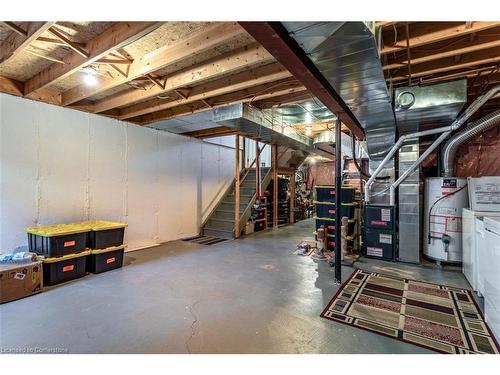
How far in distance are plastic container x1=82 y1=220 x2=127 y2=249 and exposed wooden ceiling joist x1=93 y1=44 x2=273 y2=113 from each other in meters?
1.93

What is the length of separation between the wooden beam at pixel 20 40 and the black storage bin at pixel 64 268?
7.50ft

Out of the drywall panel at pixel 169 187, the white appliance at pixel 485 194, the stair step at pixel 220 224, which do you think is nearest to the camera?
the white appliance at pixel 485 194

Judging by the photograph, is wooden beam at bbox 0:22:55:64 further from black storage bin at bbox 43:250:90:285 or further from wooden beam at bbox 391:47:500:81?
wooden beam at bbox 391:47:500:81

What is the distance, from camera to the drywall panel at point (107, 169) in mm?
4176

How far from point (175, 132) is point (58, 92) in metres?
2.25

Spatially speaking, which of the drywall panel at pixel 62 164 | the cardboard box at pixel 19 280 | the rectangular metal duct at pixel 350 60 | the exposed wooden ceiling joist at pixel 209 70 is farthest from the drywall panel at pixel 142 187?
the rectangular metal duct at pixel 350 60

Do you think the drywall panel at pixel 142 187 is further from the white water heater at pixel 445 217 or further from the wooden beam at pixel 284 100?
the white water heater at pixel 445 217

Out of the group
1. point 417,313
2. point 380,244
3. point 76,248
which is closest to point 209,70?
point 76,248

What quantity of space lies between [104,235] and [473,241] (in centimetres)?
490

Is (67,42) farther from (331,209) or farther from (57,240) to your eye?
(331,209)

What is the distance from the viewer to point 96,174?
13.8ft
